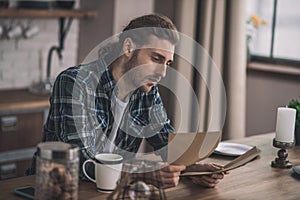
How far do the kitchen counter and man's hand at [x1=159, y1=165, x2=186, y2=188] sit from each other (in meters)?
1.80

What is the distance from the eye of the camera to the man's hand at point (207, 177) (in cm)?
225

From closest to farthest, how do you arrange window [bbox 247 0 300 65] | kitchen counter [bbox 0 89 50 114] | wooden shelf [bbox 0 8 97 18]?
1. kitchen counter [bbox 0 89 50 114]
2. wooden shelf [bbox 0 8 97 18]
3. window [bbox 247 0 300 65]

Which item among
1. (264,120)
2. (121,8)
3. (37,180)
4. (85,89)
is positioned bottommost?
(264,120)

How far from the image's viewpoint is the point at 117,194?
1.97 meters

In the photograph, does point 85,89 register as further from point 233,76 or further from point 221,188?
point 233,76

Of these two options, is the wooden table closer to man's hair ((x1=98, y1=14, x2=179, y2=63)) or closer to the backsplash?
man's hair ((x1=98, y1=14, x2=179, y2=63))

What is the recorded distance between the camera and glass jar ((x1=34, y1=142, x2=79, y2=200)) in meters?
1.82

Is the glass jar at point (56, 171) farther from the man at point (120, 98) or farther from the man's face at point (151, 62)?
the man's face at point (151, 62)

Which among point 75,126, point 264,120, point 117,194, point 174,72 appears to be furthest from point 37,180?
point 264,120

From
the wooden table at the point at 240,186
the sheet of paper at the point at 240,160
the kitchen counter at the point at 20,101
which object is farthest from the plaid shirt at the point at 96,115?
the kitchen counter at the point at 20,101

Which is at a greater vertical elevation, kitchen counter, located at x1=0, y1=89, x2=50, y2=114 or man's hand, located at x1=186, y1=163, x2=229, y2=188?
man's hand, located at x1=186, y1=163, x2=229, y2=188

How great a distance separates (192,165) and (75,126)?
0.46 m

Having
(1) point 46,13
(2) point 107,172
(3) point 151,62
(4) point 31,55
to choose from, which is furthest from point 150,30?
(4) point 31,55

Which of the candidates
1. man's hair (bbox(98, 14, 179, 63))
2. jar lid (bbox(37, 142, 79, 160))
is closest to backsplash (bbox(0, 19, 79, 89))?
man's hair (bbox(98, 14, 179, 63))
